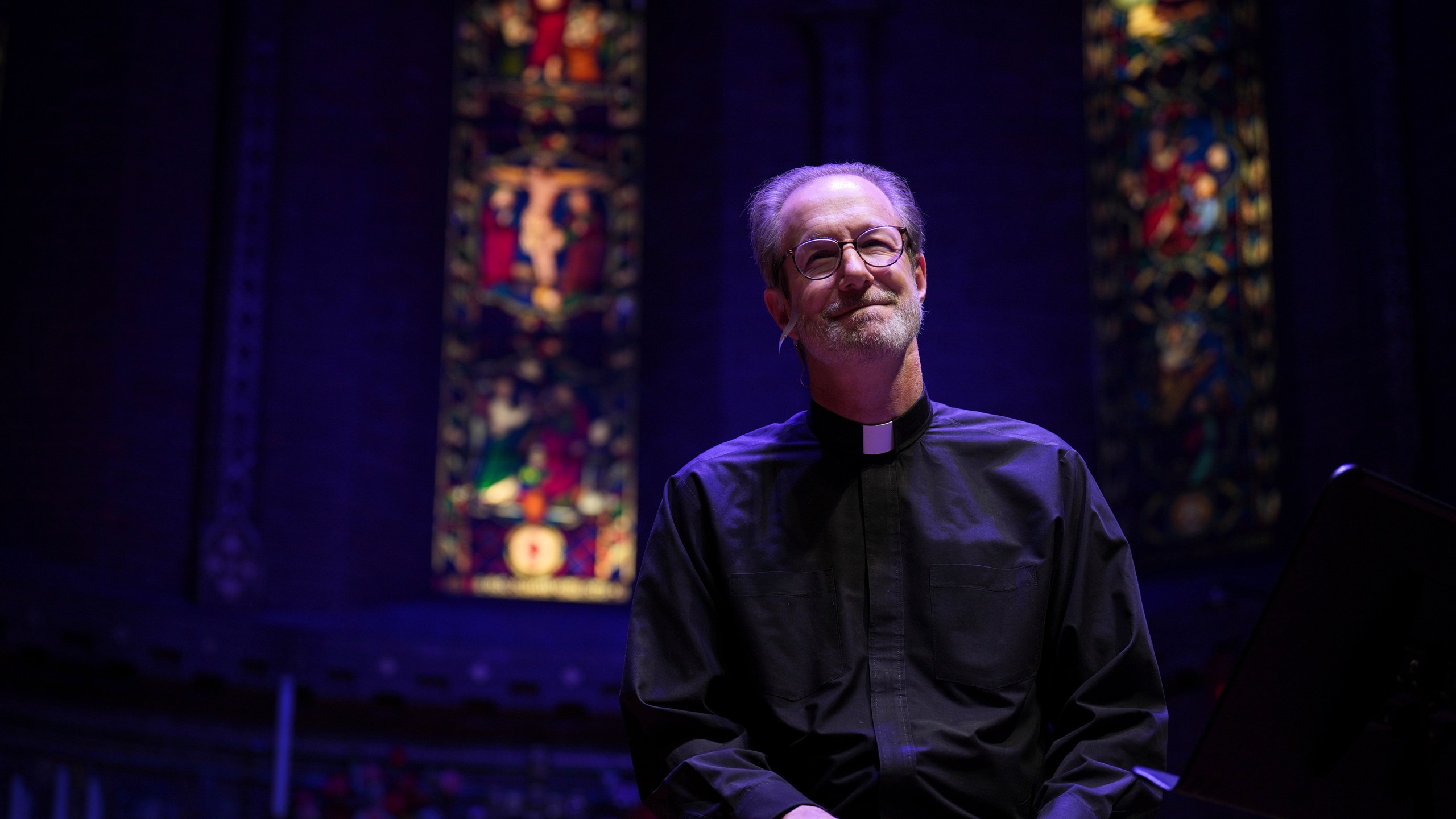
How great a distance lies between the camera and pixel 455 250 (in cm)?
841

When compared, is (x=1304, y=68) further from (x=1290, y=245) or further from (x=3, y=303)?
(x=3, y=303)

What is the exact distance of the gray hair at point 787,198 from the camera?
7.21ft

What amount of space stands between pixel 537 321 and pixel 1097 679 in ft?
22.1

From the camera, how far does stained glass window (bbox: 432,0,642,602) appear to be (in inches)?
318

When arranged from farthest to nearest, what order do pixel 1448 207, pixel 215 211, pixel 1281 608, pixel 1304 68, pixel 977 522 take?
pixel 215 211
pixel 1304 68
pixel 1448 207
pixel 977 522
pixel 1281 608

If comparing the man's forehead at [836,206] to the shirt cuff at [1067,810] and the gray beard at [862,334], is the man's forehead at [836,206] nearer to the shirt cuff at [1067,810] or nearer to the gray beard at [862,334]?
the gray beard at [862,334]

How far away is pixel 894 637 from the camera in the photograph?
2.01 m

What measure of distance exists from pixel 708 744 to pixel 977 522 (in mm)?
479

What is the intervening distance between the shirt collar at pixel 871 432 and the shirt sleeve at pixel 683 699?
0.22 meters

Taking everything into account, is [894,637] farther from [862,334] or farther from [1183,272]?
[1183,272]

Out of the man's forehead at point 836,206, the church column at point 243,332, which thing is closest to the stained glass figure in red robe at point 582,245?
the church column at point 243,332

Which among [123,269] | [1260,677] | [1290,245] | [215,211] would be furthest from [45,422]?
[1260,677]

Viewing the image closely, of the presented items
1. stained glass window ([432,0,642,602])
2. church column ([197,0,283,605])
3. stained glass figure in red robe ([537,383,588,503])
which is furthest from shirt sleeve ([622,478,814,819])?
stained glass figure in red robe ([537,383,588,503])

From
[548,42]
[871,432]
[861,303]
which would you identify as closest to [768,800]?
[871,432]
